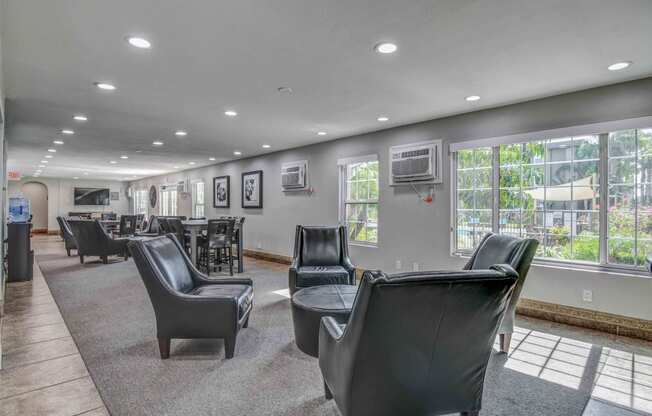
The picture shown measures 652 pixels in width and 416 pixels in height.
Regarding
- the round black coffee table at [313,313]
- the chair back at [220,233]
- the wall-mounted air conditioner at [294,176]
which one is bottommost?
the round black coffee table at [313,313]

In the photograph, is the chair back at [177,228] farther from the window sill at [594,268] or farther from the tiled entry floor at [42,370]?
the window sill at [594,268]

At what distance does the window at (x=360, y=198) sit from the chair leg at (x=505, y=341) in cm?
283

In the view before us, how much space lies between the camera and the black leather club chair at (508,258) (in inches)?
97.9

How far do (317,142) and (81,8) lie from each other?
15.1ft

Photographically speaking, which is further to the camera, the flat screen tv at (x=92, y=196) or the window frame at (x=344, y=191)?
the flat screen tv at (x=92, y=196)

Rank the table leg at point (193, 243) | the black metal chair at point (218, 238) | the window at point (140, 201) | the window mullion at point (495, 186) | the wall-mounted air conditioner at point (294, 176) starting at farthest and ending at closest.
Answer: the window at point (140, 201), the wall-mounted air conditioner at point (294, 176), the black metal chair at point (218, 238), the table leg at point (193, 243), the window mullion at point (495, 186)

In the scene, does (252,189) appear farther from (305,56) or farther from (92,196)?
(92,196)

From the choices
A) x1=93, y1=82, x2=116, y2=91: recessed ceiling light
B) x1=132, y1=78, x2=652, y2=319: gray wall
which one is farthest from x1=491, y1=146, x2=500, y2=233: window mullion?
x1=93, y1=82, x2=116, y2=91: recessed ceiling light

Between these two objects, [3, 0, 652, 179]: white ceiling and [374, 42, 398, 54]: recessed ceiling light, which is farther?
[374, 42, 398, 54]: recessed ceiling light

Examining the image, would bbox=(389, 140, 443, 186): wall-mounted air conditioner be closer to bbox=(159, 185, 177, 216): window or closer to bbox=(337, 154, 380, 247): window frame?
bbox=(337, 154, 380, 247): window frame

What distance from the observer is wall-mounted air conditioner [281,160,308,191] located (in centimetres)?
674

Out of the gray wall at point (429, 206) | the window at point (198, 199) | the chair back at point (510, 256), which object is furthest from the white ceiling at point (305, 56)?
the window at point (198, 199)

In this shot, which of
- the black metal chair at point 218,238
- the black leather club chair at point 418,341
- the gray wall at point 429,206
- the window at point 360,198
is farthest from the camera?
the black metal chair at point 218,238

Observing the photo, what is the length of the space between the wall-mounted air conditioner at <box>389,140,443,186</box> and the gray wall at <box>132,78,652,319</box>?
123 mm
